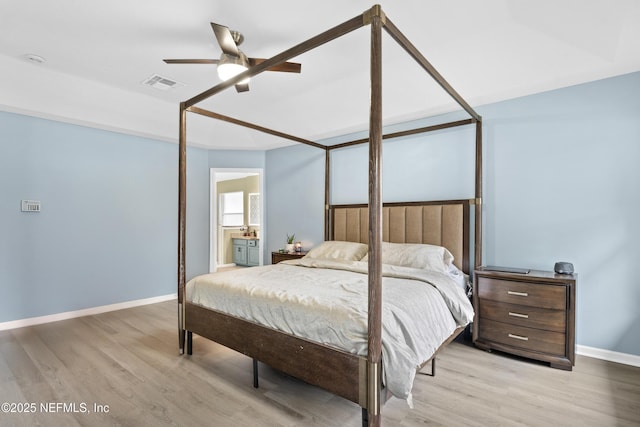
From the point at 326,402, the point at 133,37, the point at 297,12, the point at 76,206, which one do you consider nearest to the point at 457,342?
the point at 326,402

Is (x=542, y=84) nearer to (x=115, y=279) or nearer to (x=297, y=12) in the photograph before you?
(x=297, y=12)

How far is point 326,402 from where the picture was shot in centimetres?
213

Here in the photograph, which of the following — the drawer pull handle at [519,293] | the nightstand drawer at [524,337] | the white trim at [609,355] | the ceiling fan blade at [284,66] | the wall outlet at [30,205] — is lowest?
the white trim at [609,355]

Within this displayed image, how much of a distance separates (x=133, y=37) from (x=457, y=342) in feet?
13.6

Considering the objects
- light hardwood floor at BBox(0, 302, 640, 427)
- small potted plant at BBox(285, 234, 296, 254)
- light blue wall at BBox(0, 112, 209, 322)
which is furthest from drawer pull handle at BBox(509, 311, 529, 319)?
light blue wall at BBox(0, 112, 209, 322)

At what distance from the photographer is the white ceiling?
228 cm

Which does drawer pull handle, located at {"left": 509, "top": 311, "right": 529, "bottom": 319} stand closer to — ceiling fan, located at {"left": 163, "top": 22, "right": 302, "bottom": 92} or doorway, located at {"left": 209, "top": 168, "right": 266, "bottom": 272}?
ceiling fan, located at {"left": 163, "top": 22, "right": 302, "bottom": 92}

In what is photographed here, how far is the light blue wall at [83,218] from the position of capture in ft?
11.9

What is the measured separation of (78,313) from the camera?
4031 mm

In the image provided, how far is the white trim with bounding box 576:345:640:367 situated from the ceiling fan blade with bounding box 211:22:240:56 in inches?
154

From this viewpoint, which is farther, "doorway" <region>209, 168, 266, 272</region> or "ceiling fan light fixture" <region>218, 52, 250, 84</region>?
"doorway" <region>209, 168, 266, 272</region>

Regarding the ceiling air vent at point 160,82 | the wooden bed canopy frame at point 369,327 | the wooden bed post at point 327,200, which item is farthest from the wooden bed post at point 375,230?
the wooden bed post at point 327,200

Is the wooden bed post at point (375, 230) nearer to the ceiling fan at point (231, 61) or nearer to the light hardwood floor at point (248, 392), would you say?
the light hardwood floor at point (248, 392)

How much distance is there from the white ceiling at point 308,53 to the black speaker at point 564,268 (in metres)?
1.65
